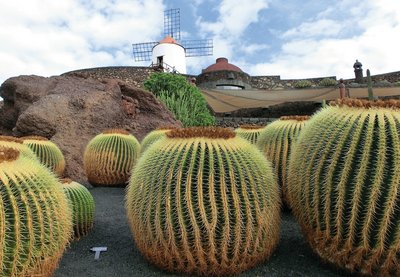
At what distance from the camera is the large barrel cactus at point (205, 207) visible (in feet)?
8.35

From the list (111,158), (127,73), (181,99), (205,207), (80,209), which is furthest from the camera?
(127,73)

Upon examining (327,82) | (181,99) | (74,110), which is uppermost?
(327,82)

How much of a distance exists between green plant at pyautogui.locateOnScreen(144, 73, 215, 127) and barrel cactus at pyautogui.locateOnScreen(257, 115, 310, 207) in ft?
21.9

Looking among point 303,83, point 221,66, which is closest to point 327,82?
point 303,83

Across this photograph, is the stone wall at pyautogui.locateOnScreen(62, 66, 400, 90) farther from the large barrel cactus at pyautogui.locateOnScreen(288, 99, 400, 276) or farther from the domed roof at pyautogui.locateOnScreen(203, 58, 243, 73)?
the large barrel cactus at pyautogui.locateOnScreen(288, 99, 400, 276)

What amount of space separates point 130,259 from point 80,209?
91 centimetres

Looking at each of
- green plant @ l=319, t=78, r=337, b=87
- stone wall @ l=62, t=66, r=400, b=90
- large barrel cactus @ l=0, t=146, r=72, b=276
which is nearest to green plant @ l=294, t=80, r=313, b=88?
stone wall @ l=62, t=66, r=400, b=90

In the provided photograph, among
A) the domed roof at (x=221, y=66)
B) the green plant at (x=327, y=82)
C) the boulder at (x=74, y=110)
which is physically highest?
the domed roof at (x=221, y=66)

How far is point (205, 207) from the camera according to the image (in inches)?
100

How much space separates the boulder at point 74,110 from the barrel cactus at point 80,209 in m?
3.09

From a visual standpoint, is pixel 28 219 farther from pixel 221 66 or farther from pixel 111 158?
pixel 221 66

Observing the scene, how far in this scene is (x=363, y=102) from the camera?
8.48 ft

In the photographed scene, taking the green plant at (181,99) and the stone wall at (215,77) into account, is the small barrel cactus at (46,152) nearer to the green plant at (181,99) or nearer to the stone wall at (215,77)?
the green plant at (181,99)

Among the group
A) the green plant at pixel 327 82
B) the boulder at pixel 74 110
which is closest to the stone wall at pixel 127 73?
the green plant at pixel 327 82
